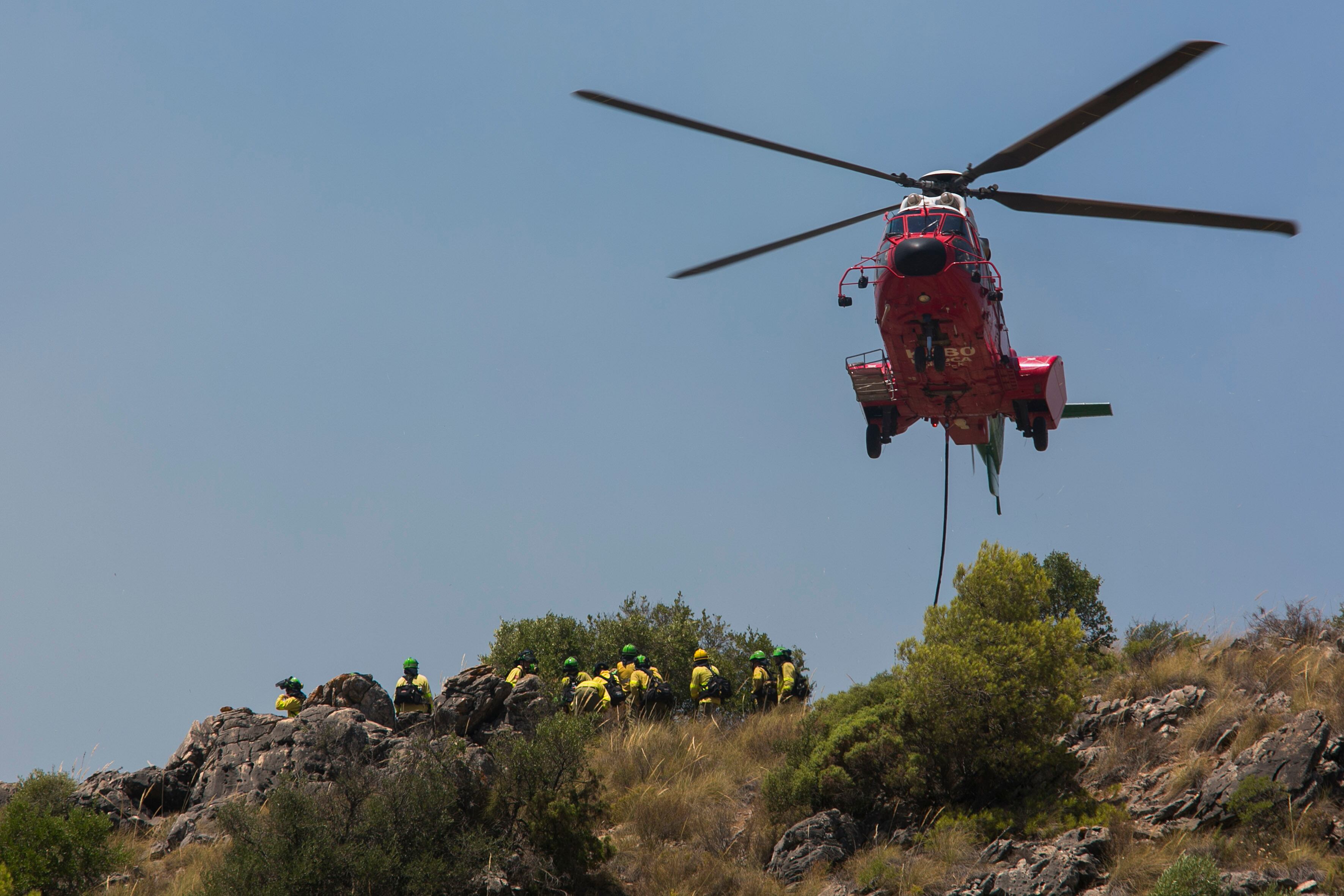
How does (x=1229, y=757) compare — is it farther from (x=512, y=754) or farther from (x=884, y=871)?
(x=512, y=754)

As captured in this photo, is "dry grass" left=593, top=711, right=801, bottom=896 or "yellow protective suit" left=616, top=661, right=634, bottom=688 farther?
"yellow protective suit" left=616, top=661, right=634, bottom=688

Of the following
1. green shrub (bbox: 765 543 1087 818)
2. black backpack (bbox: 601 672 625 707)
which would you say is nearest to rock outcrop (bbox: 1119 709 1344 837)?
green shrub (bbox: 765 543 1087 818)

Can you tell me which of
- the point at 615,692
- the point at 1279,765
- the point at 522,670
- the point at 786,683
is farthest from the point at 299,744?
the point at 1279,765

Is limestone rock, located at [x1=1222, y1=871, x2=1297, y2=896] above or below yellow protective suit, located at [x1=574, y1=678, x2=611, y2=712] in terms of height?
below

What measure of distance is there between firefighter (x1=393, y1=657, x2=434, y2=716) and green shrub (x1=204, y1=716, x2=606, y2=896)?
3.36 metres

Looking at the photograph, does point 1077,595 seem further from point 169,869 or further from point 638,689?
point 169,869

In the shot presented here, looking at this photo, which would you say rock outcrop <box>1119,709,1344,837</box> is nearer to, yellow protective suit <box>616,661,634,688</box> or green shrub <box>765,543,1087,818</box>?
green shrub <box>765,543,1087,818</box>

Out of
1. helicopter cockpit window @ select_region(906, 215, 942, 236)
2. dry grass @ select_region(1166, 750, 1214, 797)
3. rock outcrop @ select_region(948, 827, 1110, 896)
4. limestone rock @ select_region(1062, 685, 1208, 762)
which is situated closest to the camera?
rock outcrop @ select_region(948, 827, 1110, 896)

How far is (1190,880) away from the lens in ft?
45.2

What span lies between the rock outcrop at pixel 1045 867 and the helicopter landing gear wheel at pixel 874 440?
25.6ft

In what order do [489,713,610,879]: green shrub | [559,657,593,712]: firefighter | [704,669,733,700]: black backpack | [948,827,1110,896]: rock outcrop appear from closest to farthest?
[948,827,1110,896]: rock outcrop → [489,713,610,879]: green shrub → [559,657,593,712]: firefighter → [704,669,733,700]: black backpack

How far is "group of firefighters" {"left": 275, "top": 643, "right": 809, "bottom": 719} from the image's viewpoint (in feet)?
70.5

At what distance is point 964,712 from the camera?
679 inches

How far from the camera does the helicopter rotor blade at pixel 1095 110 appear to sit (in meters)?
12.5
